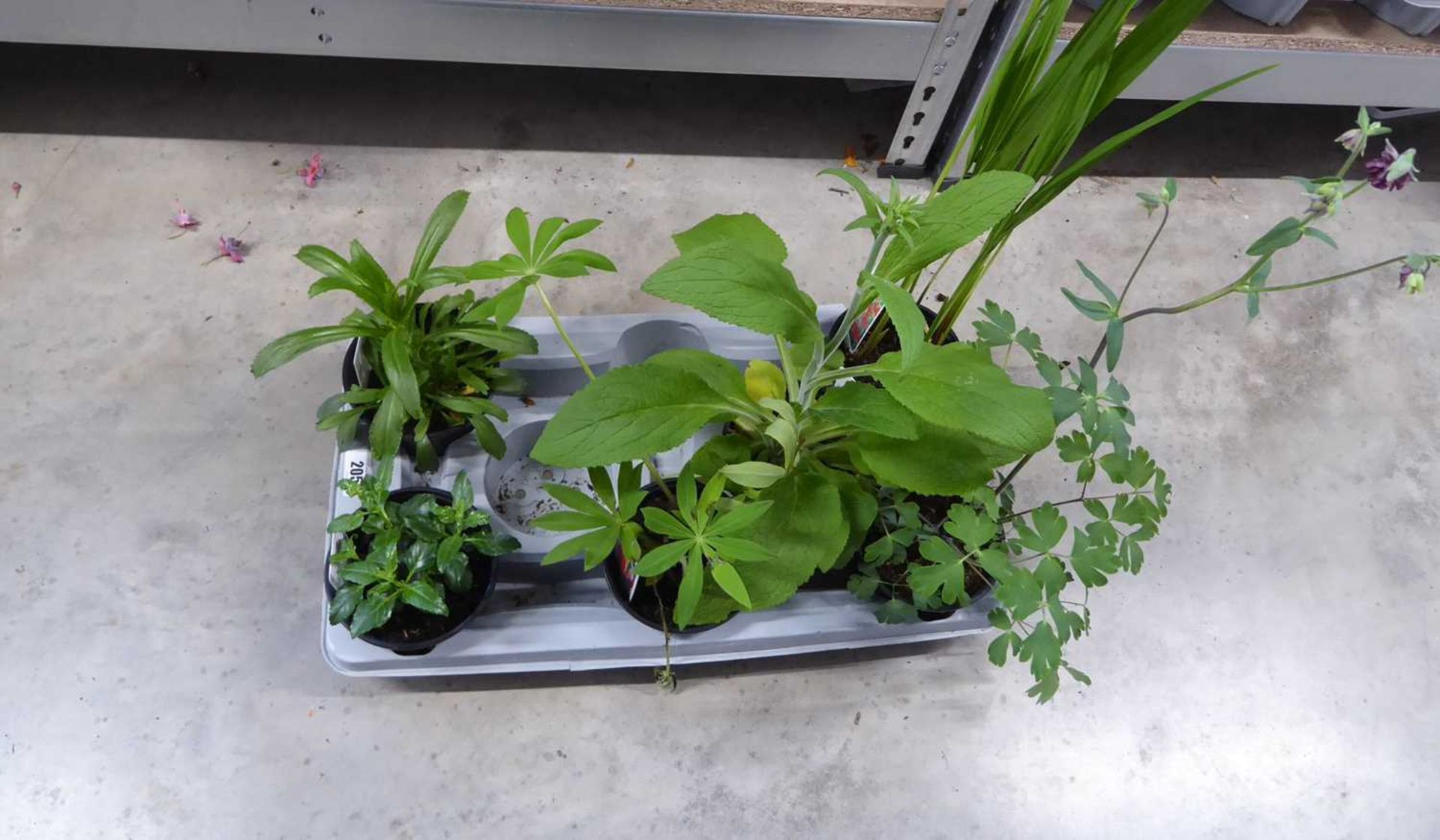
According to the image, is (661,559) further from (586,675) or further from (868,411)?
(586,675)

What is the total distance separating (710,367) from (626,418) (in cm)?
18

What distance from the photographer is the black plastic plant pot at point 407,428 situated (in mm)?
1021

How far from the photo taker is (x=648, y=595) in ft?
3.22

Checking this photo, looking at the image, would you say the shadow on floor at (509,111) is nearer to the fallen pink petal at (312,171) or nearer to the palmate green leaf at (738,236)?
the fallen pink petal at (312,171)

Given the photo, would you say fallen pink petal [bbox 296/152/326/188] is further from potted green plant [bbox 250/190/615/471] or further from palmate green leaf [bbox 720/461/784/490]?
palmate green leaf [bbox 720/461/784/490]

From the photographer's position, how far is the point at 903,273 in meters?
0.79

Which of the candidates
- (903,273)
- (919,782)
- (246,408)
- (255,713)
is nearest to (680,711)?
(919,782)

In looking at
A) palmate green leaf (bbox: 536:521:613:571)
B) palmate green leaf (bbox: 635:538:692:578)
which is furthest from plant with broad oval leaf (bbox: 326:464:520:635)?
palmate green leaf (bbox: 635:538:692:578)

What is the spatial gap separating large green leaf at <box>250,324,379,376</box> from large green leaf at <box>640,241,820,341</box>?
410 millimetres

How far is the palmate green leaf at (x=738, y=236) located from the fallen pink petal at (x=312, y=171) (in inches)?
36.2

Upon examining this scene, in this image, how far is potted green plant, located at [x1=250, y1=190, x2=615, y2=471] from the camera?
88 cm

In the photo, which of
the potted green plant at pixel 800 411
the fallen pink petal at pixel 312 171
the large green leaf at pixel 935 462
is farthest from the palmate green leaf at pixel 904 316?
the fallen pink petal at pixel 312 171

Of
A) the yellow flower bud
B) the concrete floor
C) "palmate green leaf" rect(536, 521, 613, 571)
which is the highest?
the yellow flower bud

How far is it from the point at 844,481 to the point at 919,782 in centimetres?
47
